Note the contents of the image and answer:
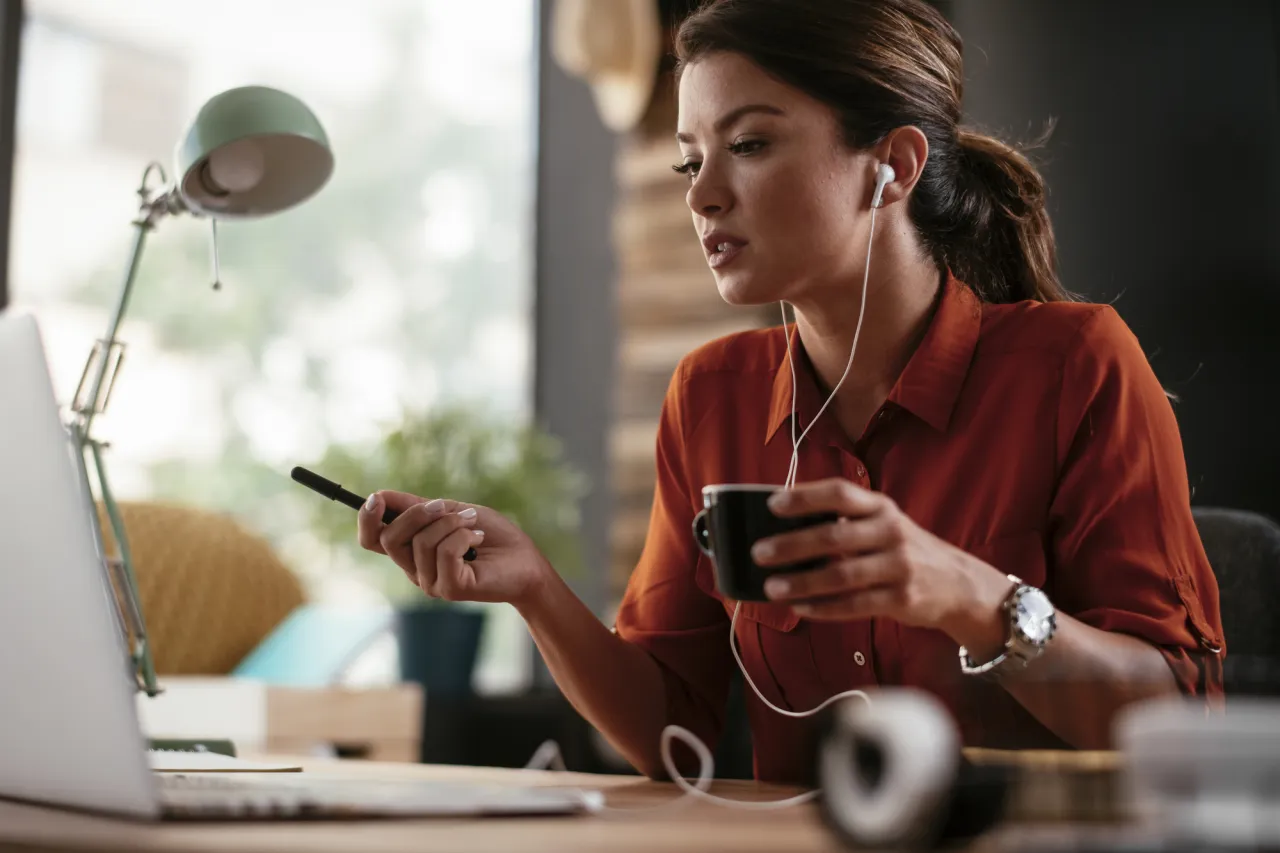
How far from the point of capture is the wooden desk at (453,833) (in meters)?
0.61

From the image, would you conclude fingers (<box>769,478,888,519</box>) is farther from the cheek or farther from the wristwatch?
the cheek

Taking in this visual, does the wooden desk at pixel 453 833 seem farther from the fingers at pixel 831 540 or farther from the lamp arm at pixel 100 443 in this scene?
the lamp arm at pixel 100 443

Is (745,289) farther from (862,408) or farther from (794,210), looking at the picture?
(862,408)

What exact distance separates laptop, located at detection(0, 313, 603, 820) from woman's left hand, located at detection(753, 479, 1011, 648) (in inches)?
7.4

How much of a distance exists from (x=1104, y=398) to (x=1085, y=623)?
23cm

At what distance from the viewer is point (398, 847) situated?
23.9 inches

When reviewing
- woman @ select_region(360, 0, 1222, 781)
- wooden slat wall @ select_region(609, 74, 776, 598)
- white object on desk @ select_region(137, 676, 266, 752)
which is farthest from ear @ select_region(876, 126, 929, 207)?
wooden slat wall @ select_region(609, 74, 776, 598)

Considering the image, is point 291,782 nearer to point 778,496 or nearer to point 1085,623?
point 778,496

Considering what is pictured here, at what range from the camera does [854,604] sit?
0.88 m

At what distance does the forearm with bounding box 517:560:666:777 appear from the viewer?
1316 millimetres

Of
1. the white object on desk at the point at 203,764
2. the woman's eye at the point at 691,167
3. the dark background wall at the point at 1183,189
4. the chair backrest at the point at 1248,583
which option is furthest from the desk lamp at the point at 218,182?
the dark background wall at the point at 1183,189

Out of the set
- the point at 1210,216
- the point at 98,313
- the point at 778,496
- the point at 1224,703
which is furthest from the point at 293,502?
the point at 1224,703

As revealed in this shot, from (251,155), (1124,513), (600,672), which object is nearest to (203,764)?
(600,672)

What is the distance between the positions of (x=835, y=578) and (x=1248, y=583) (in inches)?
29.2
